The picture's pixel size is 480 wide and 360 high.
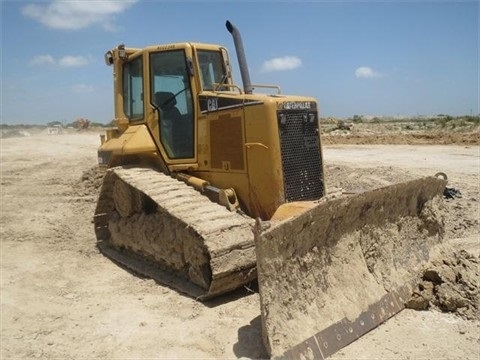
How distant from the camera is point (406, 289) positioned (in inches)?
193

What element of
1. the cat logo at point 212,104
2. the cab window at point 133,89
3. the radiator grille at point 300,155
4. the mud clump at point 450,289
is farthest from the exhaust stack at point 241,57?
the mud clump at point 450,289

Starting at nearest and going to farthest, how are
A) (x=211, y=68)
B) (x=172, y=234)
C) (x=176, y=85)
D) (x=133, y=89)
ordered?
(x=172, y=234)
(x=176, y=85)
(x=211, y=68)
(x=133, y=89)

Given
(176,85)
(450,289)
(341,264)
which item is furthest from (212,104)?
(450,289)

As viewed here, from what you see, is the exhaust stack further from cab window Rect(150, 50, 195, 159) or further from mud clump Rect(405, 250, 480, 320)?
mud clump Rect(405, 250, 480, 320)

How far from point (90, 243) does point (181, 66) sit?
3.14 metres

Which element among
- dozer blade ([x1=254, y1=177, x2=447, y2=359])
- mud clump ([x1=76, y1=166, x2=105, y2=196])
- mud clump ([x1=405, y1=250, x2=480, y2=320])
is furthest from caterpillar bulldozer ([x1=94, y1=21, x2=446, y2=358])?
mud clump ([x1=76, y1=166, x2=105, y2=196])

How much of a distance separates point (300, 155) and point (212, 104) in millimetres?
1334

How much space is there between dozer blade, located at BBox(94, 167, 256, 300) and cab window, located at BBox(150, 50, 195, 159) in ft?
1.67

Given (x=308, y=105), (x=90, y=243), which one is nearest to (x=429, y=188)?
(x=308, y=105)

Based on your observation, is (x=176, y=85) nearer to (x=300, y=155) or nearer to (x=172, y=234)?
(x=300, y=155)

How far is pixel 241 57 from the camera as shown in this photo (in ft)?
22.7

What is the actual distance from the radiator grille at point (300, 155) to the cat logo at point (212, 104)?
0.98 m

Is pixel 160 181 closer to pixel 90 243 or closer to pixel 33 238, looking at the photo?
pixel 90 243

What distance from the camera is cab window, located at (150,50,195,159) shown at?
655cm
